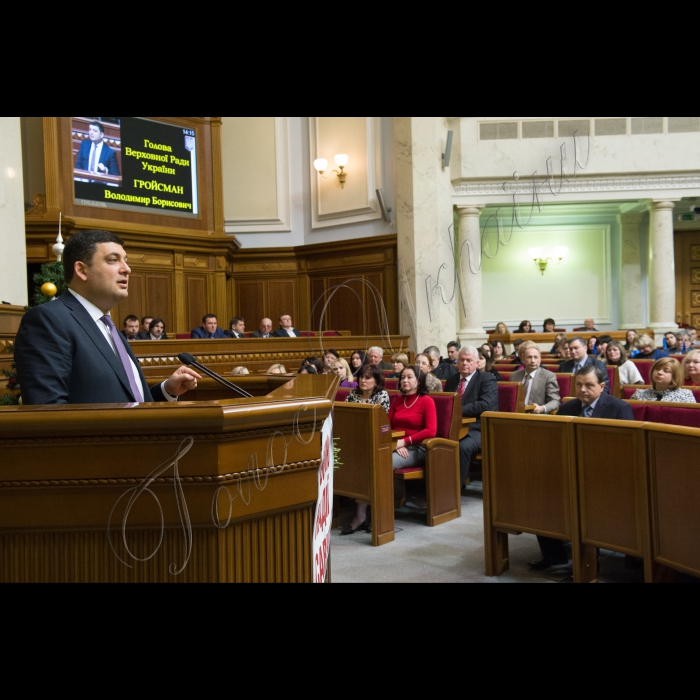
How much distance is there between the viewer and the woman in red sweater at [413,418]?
16.2ft

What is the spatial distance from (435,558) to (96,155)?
9111 mm

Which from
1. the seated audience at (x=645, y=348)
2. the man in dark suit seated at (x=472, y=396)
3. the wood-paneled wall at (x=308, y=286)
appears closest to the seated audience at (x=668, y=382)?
the man in dark suit seated at (x=472, y=396)

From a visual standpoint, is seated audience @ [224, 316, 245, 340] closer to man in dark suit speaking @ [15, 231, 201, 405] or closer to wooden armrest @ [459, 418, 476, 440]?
wooden armrest @ [459, 418, 476, 440]

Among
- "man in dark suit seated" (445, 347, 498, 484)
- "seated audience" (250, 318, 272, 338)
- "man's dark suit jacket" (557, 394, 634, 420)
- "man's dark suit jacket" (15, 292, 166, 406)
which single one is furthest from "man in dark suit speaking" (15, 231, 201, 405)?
"seated audience" (250, 318, 272, 338)

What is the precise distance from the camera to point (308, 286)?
44.6ft

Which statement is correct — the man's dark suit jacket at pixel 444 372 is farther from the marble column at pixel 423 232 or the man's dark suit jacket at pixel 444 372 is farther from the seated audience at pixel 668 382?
the marble column at pixel 423 232

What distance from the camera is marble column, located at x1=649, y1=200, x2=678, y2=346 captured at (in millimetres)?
12516

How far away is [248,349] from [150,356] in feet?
4.44

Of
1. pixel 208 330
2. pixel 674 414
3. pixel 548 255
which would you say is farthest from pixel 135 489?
pixel 548 255

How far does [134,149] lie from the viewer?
1123cm

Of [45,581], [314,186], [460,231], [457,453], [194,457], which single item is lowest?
[457,453]

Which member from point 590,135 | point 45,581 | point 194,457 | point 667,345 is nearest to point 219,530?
point 194,457

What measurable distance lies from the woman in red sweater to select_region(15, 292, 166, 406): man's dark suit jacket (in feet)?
10.5

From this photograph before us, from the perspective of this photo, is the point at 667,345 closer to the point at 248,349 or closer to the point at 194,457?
the point at 248,349
